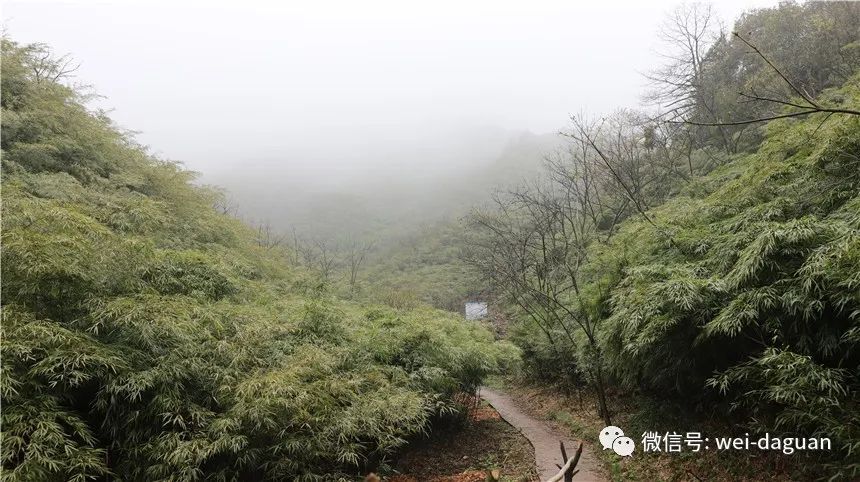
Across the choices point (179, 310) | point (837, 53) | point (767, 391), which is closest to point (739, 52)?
point (837, 53)

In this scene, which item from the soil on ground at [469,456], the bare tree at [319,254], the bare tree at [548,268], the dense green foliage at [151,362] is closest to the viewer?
the dense green foliage at [151,362]

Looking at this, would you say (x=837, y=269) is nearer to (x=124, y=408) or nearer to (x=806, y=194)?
(x=806, y=194)

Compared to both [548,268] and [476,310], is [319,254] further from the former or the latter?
[548,268]

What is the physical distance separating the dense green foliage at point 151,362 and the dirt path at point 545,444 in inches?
109

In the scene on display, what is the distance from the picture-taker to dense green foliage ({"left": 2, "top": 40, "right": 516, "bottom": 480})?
Result: 11.4 ft

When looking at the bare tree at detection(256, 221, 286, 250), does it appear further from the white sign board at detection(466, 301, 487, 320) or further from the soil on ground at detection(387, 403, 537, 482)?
the white sign board at detection(466, 301, 487, 320)

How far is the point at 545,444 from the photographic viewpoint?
8.73 metres

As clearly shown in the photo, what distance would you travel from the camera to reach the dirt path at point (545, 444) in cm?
678

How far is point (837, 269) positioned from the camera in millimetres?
3693

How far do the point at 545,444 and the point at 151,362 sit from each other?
25.0ft

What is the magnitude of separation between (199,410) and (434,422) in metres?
5.53

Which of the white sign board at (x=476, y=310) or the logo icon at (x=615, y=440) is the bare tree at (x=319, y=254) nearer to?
the white sign board at (x=476, y=310)

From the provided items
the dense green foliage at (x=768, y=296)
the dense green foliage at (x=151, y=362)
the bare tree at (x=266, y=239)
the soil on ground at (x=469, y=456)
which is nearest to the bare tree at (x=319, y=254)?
the bare tree at (x=266, y=239)

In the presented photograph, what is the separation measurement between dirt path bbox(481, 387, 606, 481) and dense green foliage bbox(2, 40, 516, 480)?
2772mm
